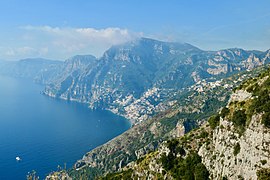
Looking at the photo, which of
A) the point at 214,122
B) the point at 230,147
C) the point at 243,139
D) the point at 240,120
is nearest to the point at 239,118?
the point at 240,120

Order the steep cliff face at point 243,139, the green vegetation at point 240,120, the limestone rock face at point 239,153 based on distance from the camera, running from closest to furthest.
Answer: the limestone rock face at point 239,153
the steep cliff face at point 243,139
the green vegetation at point 240,120

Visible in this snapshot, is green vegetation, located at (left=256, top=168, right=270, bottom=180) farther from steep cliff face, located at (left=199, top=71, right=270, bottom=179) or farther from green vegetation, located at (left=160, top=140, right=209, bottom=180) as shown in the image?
green vegetation, located at (left=160, top=140, right=209, bottom=180)

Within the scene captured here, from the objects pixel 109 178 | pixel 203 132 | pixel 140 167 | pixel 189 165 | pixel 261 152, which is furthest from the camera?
pixel 109 178

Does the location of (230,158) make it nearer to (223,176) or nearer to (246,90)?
(223,176)

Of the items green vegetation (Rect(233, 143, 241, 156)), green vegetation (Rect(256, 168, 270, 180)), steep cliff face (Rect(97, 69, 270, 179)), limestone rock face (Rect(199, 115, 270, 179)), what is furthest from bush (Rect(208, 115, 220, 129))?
green vegetation (Rect(256, 168, 270, 180))

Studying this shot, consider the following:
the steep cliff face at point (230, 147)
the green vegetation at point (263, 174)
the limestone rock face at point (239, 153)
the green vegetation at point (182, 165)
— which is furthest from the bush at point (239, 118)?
the green vegetation at point (182, 165)

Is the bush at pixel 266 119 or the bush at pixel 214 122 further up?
the bush at pixel 266 119

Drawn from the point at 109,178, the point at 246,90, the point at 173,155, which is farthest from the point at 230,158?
the point at 109,178

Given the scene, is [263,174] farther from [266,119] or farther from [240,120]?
[240,120]

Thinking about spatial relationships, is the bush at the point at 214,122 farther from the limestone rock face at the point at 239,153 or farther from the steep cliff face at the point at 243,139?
the limestone rock face at the point at 239,153

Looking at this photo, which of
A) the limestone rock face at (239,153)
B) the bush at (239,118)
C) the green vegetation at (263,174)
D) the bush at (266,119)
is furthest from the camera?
the bush at (239,118)

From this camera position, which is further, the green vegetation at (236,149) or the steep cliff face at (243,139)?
the green vegetation at (236,149)
